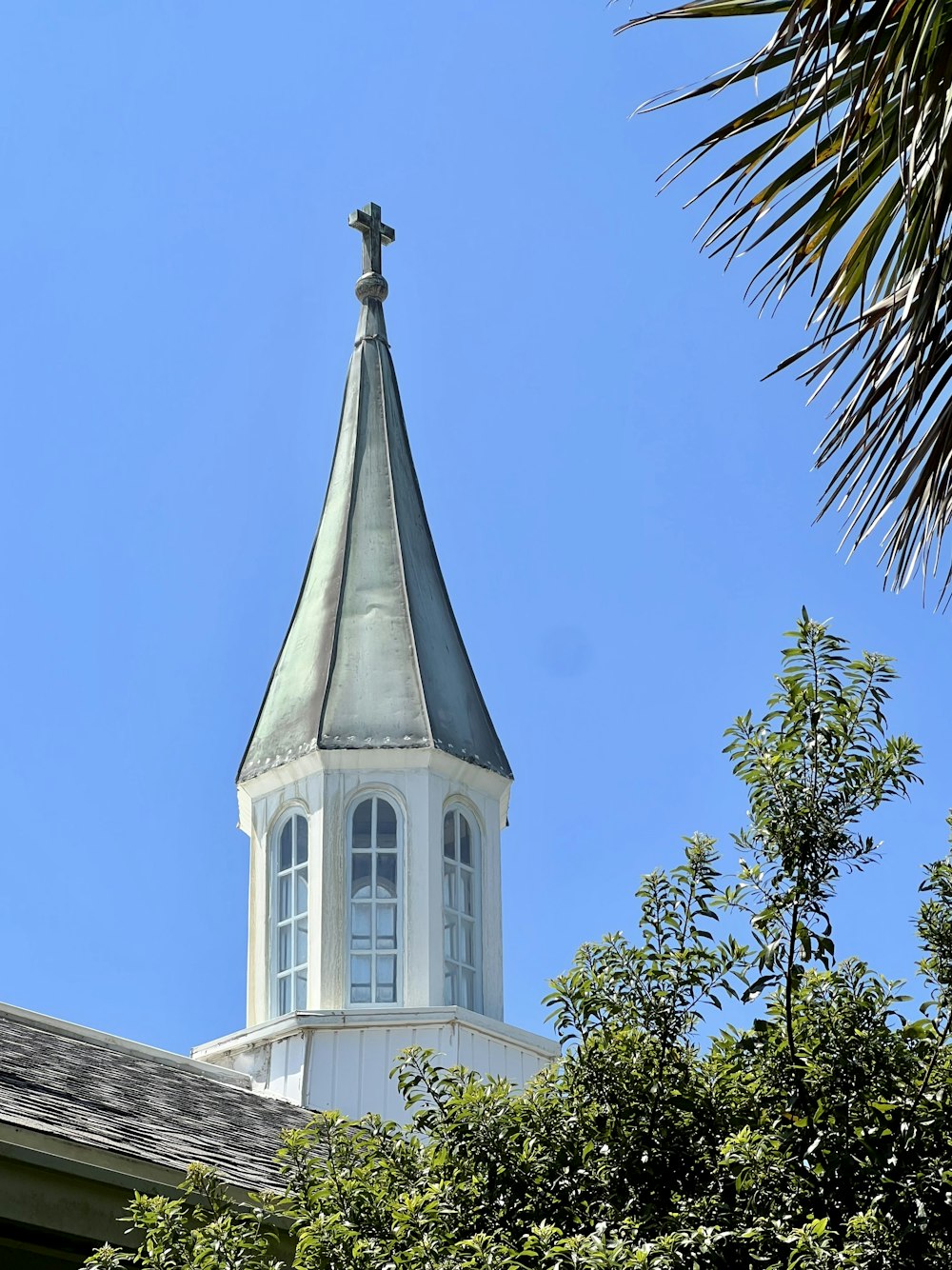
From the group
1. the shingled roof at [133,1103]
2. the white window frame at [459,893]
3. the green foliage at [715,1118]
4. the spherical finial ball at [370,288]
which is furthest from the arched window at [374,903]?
the green foliage at [715,1118]

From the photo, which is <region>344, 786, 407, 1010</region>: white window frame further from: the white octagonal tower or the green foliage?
the green foliage

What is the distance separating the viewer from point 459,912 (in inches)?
706

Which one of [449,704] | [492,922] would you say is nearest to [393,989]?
[492,922]

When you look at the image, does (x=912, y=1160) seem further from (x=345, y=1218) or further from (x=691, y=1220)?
(x=345, y=1218)

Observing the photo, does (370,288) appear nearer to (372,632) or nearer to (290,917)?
(372,632)

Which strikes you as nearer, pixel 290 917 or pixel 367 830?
pixel 367 830

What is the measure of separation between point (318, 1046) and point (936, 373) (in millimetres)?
11000

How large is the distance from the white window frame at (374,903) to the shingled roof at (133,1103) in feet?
8.12

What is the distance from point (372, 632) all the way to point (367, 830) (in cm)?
207

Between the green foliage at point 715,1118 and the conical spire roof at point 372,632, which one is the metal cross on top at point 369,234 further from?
the green foliage at point 715,1118

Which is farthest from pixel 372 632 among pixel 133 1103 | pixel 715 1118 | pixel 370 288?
pixel 715 1118

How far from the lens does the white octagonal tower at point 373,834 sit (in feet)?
52.4

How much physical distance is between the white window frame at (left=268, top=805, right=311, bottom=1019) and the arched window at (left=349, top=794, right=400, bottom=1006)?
461 millimetres

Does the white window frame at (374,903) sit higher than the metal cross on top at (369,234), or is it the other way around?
the metal cross on top at (369,234)
